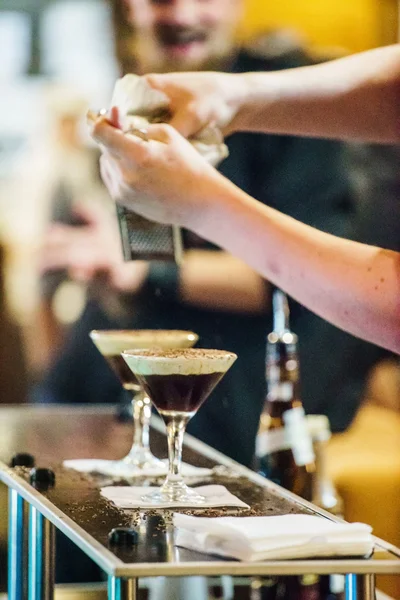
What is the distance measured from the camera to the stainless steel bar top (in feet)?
3.43

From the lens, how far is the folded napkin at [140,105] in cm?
176

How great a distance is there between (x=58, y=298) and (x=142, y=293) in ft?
0.98

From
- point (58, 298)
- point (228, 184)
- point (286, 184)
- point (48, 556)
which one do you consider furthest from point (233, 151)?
point (48, 556)

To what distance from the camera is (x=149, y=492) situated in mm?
1466

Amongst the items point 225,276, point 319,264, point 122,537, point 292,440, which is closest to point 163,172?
point 319,264

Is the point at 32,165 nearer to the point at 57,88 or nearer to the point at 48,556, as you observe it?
the point at 57,88

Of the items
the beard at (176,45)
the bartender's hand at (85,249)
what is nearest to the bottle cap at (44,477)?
the bartender's hand at (85,249)

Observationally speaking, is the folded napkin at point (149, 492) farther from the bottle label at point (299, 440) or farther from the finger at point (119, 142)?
the bottle label at point (299, 440)

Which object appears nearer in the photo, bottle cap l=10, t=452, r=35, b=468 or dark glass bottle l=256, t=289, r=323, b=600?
bottle cap l=10, t=452, r=35, b=468

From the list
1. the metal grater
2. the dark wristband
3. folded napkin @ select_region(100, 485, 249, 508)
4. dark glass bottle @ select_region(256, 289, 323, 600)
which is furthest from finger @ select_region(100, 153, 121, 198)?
the dark wristband

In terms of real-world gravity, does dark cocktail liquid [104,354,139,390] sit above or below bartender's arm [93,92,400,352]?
below

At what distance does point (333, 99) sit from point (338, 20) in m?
1.87

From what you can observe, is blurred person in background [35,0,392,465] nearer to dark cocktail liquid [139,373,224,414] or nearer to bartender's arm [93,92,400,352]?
bartender's arm [93,92,400,352]

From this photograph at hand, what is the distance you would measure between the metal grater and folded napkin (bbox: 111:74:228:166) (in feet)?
0.56
